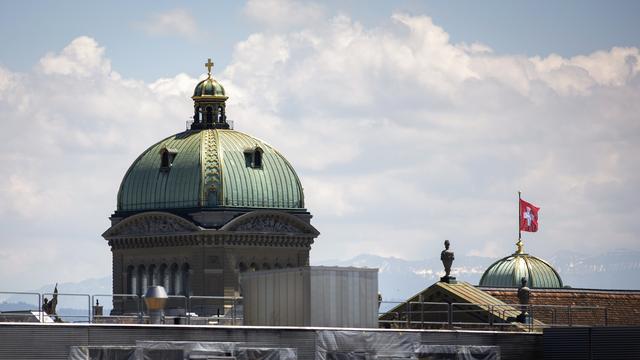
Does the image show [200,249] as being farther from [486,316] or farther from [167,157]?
[486,316]

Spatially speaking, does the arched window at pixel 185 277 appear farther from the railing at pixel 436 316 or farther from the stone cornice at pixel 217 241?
the railing at pixel 436 316

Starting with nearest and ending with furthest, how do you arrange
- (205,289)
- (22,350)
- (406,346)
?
(22,350)
(406,346)
(205,289)

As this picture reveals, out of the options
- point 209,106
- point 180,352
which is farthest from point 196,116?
point 180,352

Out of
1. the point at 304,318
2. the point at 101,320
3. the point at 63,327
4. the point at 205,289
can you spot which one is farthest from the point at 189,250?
the point at 63,327

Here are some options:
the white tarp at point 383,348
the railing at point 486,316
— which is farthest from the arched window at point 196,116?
the white tarp at point 383,348

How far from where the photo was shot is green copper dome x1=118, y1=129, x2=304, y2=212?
16375cm

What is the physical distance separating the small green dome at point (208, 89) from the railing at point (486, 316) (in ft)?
150

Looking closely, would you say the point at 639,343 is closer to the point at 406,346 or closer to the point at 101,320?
the point at 406,346

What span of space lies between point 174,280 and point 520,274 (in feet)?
85.1

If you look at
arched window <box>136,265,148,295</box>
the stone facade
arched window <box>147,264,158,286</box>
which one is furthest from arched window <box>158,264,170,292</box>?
arched window <box>136,265,148,295</box>

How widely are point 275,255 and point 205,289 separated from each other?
6688 mm

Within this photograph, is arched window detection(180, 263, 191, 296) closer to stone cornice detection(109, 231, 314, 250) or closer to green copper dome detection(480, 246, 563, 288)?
stone cornice detection(109, 231, 314, 250)

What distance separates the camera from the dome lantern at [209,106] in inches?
6644

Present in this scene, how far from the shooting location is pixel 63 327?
83.4 metres
